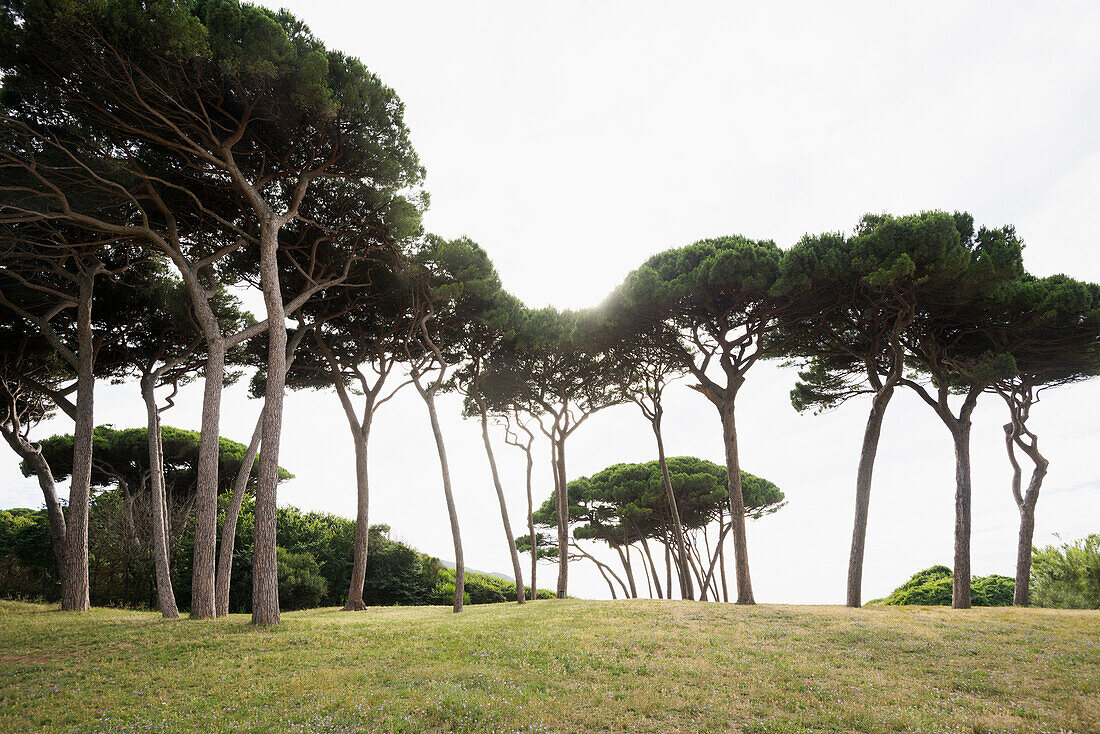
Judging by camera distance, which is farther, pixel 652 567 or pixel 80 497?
pixel 652 567

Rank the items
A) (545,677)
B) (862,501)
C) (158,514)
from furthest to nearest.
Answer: (862,501), (158,514), (545,677)

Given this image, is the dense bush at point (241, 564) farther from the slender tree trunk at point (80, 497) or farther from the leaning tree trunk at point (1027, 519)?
the leaning tree trunk at point (1027, 519)

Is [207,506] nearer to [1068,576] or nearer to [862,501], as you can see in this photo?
[862,501]

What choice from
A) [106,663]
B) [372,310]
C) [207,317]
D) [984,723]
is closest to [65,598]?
[207,317]

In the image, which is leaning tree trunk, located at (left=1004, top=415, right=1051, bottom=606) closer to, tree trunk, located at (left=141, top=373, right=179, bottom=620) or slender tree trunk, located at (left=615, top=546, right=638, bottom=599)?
slender tree trunk, located at (left=615, top=546, right=638, bottom=599)

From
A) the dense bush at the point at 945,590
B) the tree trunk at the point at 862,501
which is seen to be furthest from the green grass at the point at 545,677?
the dense bush at the point at 945,590

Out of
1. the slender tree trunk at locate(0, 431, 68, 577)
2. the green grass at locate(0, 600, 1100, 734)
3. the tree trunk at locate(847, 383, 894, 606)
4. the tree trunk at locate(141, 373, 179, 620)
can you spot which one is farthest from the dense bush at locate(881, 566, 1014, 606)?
the slender tree trunk at locate(0, 431, 68, 577)

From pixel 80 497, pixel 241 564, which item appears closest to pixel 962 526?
pixel 241 564

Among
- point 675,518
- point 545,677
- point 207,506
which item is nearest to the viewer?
point 545,677

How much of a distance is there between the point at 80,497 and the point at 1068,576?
31240mm

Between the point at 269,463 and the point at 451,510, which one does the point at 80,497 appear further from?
the point at 451,510

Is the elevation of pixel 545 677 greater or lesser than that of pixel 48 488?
lesser

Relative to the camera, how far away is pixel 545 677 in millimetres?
7090

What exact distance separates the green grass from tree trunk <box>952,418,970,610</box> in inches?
219
